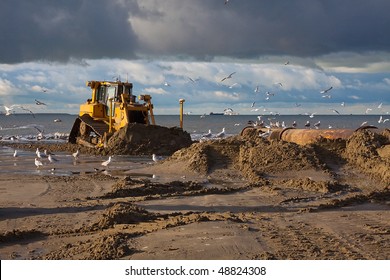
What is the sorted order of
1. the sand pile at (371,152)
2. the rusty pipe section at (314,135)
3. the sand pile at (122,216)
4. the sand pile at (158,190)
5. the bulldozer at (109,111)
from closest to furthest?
the sand pile at (122,216) → the sand pile at (158,190) → the sand pile at (371,152) → the rusty pipe section at (314,135) → the bulldozer at (109,111)

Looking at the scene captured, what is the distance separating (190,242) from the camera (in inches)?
307

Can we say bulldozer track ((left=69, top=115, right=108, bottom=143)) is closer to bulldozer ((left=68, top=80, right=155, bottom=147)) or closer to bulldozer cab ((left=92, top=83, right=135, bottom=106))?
bulldozer ((left=68, top=80, right=155, bottom=147))

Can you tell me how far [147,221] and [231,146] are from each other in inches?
300

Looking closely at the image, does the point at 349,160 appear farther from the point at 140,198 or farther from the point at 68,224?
the point at 68,224

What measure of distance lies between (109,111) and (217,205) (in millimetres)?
16604

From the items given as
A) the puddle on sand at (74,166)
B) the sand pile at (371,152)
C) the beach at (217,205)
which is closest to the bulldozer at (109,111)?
the puddle on sand at (74,166)

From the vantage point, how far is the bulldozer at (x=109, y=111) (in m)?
26.2

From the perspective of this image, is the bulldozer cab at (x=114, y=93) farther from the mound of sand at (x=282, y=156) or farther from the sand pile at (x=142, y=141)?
the mound of sand at (x=282, y=156)

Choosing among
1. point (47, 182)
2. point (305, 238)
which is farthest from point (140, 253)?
point (47, 182)

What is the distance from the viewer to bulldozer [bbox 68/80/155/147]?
2617cm

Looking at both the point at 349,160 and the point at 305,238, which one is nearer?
the point at 305,238

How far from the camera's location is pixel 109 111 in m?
27.2

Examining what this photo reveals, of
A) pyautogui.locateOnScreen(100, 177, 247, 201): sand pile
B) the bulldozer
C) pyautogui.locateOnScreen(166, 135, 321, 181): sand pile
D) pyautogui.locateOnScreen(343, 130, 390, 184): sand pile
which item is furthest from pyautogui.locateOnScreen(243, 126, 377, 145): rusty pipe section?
the bulldozer

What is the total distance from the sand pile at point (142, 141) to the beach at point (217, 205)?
503 cm
